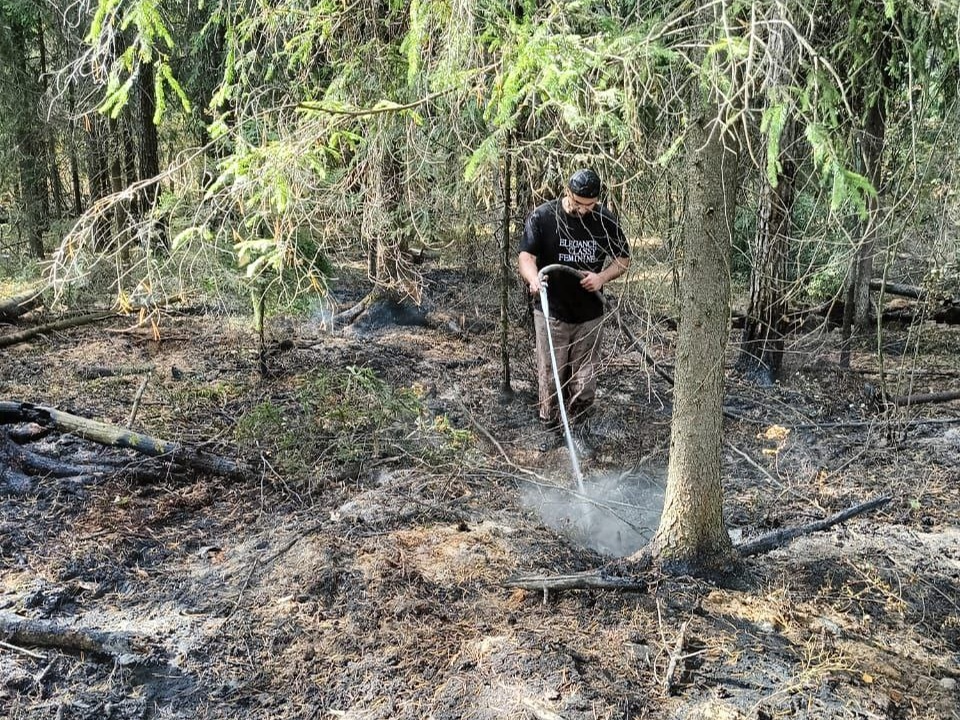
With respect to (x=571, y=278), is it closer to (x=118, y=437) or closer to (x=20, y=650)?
(x=118, y=437)

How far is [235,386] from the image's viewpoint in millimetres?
7281

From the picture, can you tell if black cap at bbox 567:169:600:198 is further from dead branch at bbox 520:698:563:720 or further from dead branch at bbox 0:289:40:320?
dead branch at bbox 0:289:40:320

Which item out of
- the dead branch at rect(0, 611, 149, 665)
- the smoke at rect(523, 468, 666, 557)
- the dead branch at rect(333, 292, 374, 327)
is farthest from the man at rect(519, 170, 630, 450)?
the dead branch at rect(333, 292, 374, 327)

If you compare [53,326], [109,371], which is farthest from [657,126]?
[53,326]

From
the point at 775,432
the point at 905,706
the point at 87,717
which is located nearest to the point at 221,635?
the point at 87,717

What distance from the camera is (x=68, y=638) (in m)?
3.59

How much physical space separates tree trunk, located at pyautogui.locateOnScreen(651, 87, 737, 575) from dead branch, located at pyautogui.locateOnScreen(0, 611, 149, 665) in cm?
270

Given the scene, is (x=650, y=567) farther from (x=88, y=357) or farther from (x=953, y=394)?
(x=88, y=357)

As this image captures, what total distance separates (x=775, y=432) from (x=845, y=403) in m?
1.11

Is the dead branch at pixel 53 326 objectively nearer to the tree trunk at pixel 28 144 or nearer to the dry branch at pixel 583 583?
the tree trunk at pixel 28 144

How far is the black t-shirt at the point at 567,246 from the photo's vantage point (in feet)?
20.0

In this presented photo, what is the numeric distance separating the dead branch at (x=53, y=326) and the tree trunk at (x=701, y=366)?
754cm

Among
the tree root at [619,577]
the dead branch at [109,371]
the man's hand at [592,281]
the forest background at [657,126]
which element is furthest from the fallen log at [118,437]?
the man's hand at [592,281]

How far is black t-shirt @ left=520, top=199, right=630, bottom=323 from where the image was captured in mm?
6109
